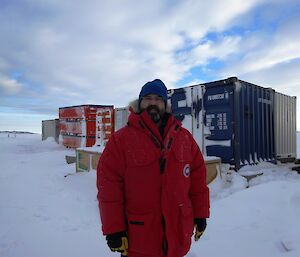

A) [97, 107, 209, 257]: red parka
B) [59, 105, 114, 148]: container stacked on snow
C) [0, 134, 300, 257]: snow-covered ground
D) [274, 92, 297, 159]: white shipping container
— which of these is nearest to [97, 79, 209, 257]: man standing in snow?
[97, 107, 209, 257]: red parka

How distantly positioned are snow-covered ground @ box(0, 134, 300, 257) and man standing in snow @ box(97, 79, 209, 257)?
158cm

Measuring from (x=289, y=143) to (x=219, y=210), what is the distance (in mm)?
6194

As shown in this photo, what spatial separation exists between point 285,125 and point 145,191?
339 inches

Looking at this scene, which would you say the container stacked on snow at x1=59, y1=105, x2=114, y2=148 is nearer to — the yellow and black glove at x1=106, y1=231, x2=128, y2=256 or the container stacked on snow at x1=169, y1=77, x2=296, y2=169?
the container stacked on snow at x1=169, y1=77, x2=296, y2=169

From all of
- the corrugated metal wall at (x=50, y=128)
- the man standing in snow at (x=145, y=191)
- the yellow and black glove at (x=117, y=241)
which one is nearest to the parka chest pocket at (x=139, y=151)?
the man standing in snow at (x=145, y=191)

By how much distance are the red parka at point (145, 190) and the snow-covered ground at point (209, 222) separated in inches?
62.0

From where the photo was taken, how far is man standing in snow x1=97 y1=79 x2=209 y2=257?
2.01m

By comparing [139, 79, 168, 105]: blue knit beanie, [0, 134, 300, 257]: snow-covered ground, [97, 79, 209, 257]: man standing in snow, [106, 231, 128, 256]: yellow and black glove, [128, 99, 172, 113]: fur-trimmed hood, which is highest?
[139, 79, 168, 105]: blue knit beanie

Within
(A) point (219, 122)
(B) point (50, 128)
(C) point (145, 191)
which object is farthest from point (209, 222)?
(B) point (50, 128)

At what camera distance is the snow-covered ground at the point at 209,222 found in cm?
345

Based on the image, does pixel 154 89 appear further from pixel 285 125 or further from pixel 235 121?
pixel 285 125

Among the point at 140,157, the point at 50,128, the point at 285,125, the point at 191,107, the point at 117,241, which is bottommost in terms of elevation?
the point at 117,241

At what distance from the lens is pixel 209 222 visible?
14.0 feet

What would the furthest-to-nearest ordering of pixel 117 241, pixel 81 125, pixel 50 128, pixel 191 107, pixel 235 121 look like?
pixel 50 128 < pixel 81 125 < pixel 191 107 < pixel 235 121 < pixel 117 241
